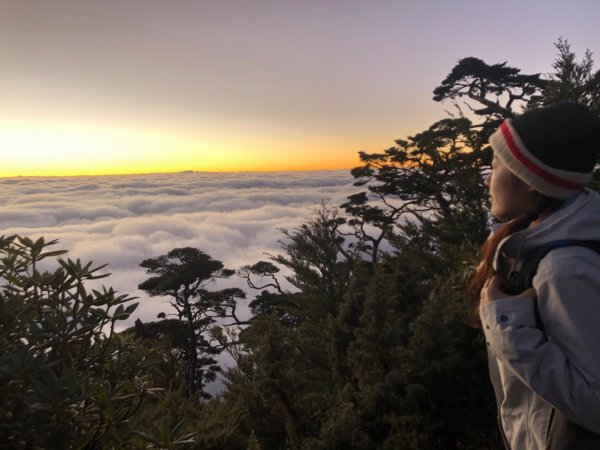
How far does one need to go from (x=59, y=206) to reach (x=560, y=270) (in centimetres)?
10181

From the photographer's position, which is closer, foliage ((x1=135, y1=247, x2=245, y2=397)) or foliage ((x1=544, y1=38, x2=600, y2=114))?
foliage ((x1=544, y1=38, x2=600, y2=114))

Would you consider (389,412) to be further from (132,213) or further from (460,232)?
(132,213)

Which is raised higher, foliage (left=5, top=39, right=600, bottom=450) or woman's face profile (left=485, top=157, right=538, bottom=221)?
woman's face profile (left=485, top=157, right=538, bottom=221)

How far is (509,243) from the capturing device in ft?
3.69

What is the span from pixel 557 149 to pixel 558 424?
2.35ft

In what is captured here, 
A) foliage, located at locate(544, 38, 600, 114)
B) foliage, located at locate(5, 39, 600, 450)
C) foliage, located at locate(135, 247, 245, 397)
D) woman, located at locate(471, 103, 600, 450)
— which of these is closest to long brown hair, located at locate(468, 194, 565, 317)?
woman, located at locate(471, 103, 600, 450)

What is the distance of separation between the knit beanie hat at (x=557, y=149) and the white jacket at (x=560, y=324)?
0.20ft

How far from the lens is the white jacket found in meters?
0.92

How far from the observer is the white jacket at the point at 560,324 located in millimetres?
925

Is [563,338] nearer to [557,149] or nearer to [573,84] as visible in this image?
[557,149]

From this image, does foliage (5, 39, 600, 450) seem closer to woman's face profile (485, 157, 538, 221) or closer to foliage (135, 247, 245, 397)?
woman's face profile (485, 157, 538, 221)

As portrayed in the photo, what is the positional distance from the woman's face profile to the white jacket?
0.10 meters

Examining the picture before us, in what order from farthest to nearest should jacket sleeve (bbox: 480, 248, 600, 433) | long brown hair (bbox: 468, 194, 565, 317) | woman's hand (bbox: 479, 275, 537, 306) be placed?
long brown hair (bbox: 468, 194, 565, 317) < woman's hand (bbox: 479, 275, 537, 306) < jacket sleeve (bbox: 480, 248, 600, 433)

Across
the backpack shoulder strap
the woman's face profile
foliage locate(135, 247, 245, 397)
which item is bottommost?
foliage locate(135, 247, 245, 397)
